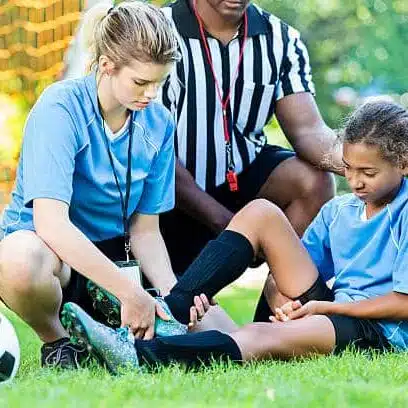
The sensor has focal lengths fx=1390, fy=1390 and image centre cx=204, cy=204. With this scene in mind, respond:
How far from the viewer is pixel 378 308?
459 centimetres

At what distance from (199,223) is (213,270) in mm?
1000

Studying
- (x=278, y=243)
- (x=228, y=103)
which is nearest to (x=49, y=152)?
A: (x=278, y=243)

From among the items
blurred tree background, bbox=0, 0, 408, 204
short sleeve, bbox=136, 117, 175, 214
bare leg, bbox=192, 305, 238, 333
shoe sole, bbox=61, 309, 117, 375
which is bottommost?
blurred tree background, bbox=0, 0, 408, 204

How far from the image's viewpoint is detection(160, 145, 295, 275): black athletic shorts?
5.74m

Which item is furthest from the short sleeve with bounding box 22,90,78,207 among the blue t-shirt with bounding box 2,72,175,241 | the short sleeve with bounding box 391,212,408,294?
the short sleeve with bounding box 391,212,408,294

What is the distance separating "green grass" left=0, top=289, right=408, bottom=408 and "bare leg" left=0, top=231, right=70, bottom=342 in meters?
0.19

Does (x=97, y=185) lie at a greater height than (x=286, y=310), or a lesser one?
greater

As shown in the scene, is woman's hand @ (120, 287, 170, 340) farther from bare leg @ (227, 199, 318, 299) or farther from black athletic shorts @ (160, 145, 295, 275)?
black athletic shorts @ (160, 145, 295, 275)

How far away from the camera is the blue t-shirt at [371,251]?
15.3ft

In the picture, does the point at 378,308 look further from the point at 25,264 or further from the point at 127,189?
the point at 25,264

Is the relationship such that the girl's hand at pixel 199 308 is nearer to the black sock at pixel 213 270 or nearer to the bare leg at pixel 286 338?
the black sock at pixel 213 270

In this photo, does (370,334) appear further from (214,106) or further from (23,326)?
(23,326)

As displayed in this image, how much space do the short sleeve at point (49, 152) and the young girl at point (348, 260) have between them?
550mm

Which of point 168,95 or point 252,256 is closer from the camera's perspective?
point 252,256
